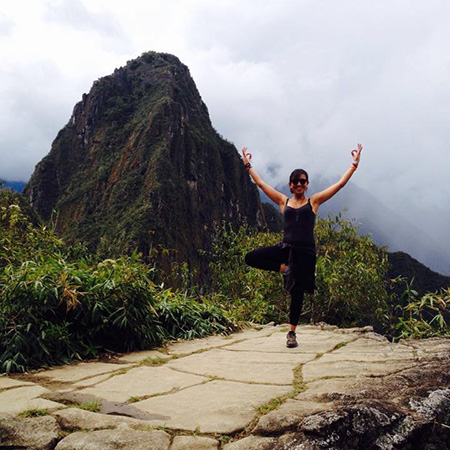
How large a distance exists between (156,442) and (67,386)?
1.14m

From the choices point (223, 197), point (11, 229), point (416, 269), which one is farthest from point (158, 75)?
point (11, 229)

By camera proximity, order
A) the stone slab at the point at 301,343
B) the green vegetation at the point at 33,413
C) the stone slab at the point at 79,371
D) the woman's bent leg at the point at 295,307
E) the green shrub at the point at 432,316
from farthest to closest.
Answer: the green shrub at the point at 432,316, the woman's bent leg at the point at 295,307, the stone slab at the point at 301,343, the stone slab at the point at 79,371, the green vegetation at the point at 33,413

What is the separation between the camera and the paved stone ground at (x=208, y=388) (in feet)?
5.96

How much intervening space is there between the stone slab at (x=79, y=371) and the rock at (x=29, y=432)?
2.87ft

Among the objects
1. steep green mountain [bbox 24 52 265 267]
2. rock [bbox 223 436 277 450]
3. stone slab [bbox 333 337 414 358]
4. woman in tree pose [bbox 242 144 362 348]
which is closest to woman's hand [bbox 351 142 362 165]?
woman in tree pose [bbox 242 144 362 348]

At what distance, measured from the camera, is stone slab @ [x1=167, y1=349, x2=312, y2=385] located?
2.73 m

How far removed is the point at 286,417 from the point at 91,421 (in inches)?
31.8

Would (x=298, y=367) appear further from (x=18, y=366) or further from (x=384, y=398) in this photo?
(x=18, y=366)

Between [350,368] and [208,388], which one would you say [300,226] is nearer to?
[350,368]

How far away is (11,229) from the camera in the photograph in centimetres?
529

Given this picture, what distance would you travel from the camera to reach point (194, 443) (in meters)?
1.73

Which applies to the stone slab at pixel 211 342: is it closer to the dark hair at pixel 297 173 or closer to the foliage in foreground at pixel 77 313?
the foliage in foreground at pixel 77 313

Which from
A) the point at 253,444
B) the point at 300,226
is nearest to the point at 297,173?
the point at 300,226

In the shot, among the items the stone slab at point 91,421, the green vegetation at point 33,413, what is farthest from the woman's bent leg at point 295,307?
the green vegetation at point 33,413
